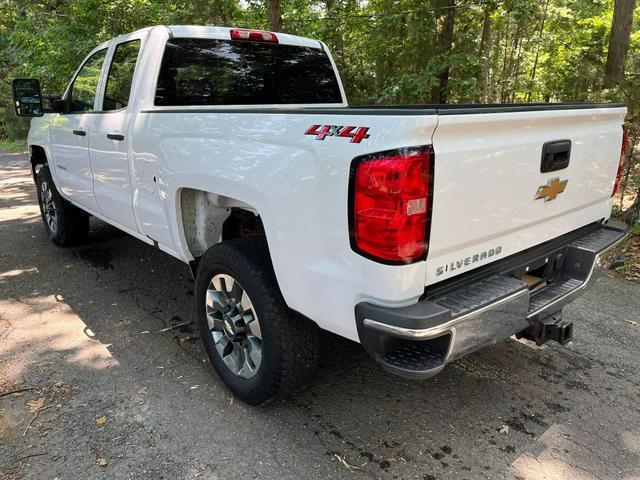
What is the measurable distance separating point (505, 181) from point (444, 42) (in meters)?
7.27

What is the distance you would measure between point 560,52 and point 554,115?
1139 centimetres

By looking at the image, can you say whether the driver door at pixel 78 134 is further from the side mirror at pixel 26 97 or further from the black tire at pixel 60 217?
the black tire at pixel 60 217

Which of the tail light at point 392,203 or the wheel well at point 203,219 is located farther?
the wheel well at point 203,219

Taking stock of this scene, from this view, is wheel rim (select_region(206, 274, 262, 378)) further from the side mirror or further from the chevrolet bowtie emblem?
the side mirror

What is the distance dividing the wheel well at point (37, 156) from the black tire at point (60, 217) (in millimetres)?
134

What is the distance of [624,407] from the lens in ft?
9.38

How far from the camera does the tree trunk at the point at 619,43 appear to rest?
23.4 feet

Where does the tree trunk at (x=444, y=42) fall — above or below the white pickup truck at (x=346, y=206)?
above

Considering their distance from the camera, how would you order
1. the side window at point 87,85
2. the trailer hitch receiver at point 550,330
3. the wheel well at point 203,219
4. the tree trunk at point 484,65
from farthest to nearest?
the tree trunk at point 484,65 → the side window at point 87,85 → the wheel well at point 203,219 → the trailer hitch receiver at point 550,330

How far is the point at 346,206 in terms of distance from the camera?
6.61ft

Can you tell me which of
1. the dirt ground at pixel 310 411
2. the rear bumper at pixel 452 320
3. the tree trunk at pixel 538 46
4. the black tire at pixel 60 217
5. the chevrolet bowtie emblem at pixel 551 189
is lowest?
the dirt ground at pixel 310 411

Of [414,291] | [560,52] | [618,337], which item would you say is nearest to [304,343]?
[414,291]

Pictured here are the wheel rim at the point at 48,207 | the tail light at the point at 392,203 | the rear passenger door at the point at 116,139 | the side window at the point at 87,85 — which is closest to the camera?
the tail light at the point at 392,203

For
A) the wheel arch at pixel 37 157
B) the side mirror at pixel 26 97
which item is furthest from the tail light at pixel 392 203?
the wheel arch at pixel 37 157
